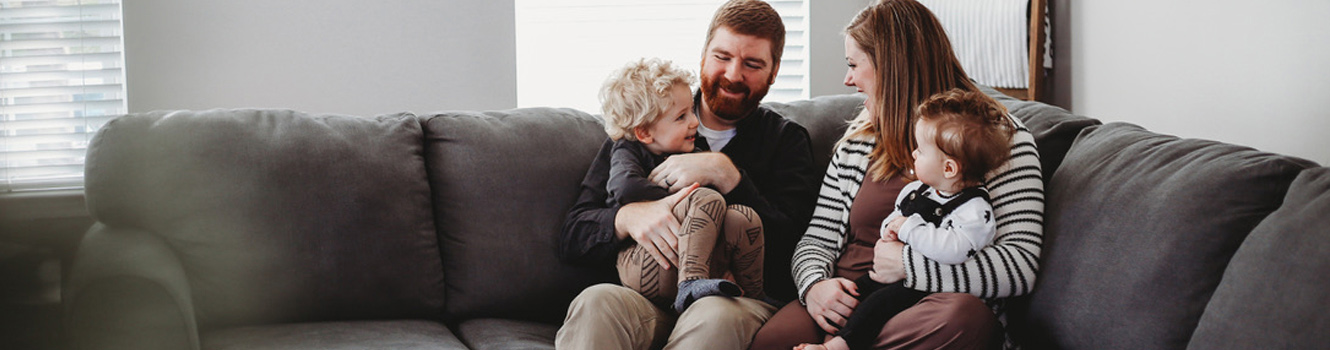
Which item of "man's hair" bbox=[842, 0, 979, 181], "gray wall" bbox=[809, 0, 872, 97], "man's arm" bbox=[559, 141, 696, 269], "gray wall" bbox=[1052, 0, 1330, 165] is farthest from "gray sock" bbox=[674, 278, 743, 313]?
"gray wall" bbox=[809, 0, 872, 97]

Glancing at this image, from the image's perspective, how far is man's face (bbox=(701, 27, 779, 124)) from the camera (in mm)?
1998

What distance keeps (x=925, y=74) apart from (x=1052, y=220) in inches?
13.1

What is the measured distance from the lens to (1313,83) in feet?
5.41

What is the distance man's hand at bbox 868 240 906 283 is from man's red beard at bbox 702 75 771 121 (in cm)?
51

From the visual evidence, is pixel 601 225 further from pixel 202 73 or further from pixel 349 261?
pixel 202 73

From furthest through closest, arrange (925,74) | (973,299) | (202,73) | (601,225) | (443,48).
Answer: (443,48)
(202,73)
(601,225)
(925,74)
(973,299)

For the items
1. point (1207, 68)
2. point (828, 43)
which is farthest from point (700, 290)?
point (828, 43)

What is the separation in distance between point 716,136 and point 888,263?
0.59m

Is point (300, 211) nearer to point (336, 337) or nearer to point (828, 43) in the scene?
point (336, 337)

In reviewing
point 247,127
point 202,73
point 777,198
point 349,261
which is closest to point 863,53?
point 777,198

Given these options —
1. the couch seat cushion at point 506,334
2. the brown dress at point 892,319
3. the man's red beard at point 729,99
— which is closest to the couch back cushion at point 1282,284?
the brown dress at point 892,319

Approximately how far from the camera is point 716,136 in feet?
6.73

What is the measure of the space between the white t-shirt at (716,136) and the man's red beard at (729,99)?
33mm

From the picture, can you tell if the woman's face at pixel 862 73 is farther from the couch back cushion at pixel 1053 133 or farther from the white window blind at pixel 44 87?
the white window blind at pixel 44 87
